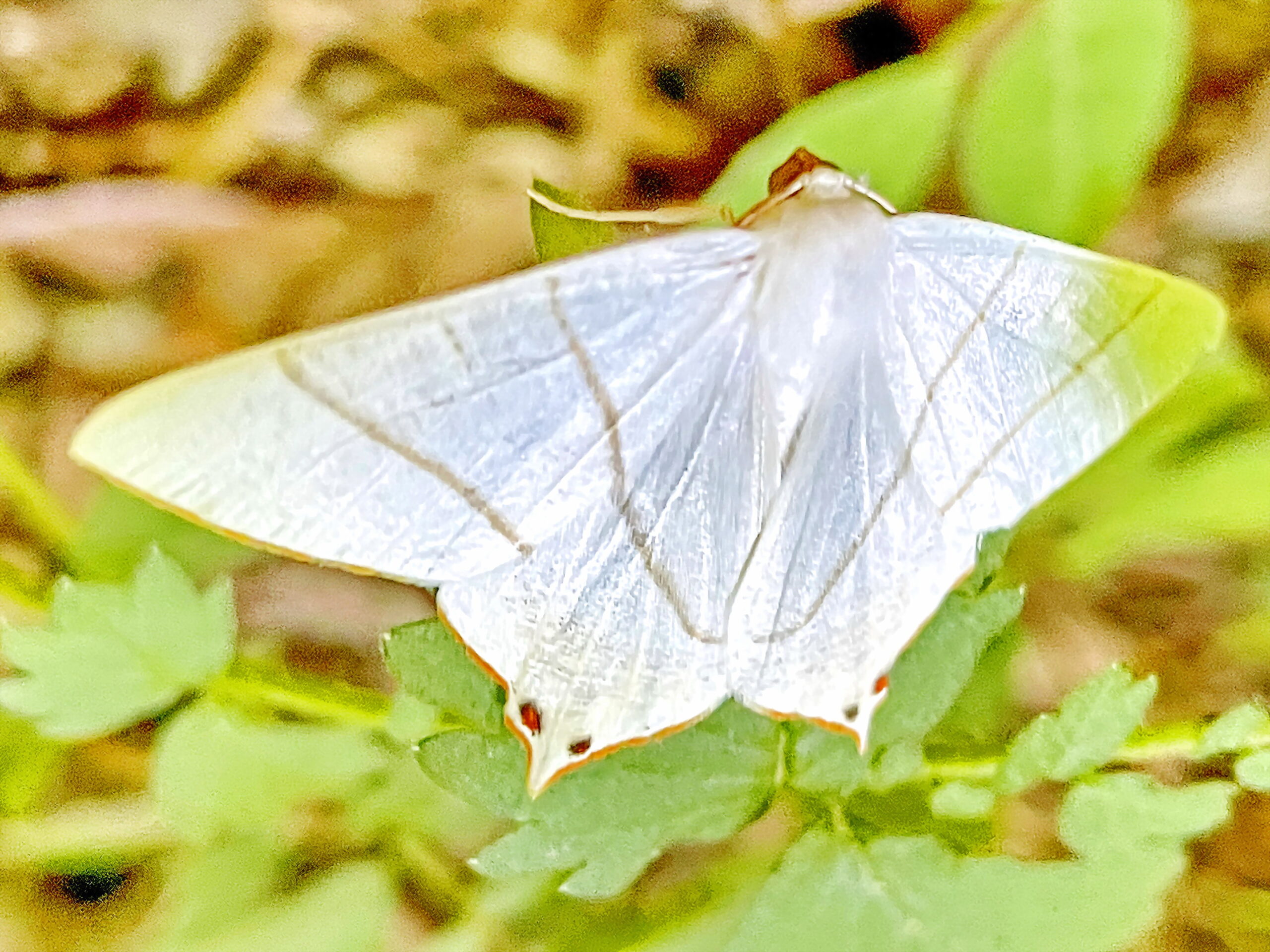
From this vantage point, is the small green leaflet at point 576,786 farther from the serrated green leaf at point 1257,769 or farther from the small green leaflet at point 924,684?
the serrated green leaf at point 1257,769

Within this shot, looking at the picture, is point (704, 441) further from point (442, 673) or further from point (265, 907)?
point (265, 907)

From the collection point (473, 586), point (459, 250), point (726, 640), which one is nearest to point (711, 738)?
point (726, 640)

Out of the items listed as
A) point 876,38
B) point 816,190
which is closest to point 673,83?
point 876,38

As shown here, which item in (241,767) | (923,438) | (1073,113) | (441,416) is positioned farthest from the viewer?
(1073,113)

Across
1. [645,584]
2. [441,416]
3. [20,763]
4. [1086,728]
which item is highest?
[441,416]

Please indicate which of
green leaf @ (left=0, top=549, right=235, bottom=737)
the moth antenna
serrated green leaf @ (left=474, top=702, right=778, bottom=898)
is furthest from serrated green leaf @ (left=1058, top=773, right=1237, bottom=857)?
green leaf @ (left=0, top=549, right=235, bottom=737)

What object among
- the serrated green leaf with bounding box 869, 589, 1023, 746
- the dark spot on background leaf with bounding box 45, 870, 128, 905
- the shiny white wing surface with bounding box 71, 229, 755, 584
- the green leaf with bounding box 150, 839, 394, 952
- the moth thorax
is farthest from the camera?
the dark spot on background leaf with bounding box 45, 870, 128, 905

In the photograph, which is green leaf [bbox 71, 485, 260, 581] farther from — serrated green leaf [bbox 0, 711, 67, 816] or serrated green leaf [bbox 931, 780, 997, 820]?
serrated green leaf [bbox 931, 780, 997, 820]
